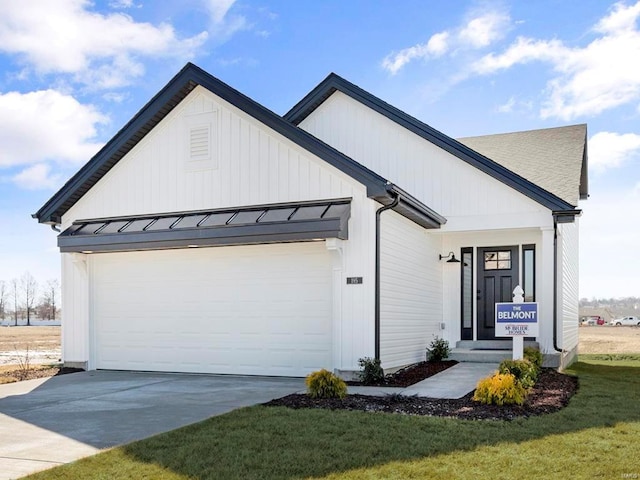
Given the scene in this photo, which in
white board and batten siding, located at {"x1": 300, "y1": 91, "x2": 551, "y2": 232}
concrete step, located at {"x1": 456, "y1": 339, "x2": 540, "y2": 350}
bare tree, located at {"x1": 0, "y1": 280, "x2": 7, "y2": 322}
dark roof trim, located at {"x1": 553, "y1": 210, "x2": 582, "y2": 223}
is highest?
white board and batten siding, located at {"x1": 300, "y1": 91, "x2": 551, "y2": 232}

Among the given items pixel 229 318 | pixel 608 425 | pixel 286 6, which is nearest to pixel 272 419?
pixel 608 425

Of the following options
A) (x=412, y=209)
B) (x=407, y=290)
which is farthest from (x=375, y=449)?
(x=407, y=290)

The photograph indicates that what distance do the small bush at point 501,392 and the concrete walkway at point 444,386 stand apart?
832mm

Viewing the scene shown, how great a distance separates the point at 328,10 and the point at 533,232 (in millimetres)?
7142

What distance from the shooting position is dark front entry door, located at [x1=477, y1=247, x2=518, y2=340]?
15.6 metres

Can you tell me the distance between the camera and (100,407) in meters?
9.18

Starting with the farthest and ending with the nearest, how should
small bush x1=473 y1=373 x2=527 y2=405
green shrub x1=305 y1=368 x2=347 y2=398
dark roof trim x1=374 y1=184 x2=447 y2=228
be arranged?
dark roof trim x1=374 y1=184 x2=447 y2=228
green shrub x1=305 y1=368 x2=347 y2=398
small bush x1=473 y1=373 x2=527 y2=405

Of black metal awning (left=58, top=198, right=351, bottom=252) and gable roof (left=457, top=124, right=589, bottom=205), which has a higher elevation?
gable roof (left=457, top=124, right=589, bottom=205)

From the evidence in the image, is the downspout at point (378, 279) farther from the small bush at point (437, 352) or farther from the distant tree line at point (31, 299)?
the distant tree line at point (31, 299)

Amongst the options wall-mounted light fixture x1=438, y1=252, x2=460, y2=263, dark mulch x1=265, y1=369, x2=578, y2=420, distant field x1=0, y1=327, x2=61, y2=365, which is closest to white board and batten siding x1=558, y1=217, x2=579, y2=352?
wall-mounted light fixture x1=438, y1=252, x2=460, y2=263

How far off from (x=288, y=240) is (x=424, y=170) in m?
5.29

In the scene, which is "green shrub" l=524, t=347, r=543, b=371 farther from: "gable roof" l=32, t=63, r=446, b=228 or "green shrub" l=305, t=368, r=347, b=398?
"green shrub" l=305, t=368, r=347, b=398

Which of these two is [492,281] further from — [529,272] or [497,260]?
[529,272]

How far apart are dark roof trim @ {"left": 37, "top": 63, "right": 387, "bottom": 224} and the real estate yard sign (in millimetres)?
3089
